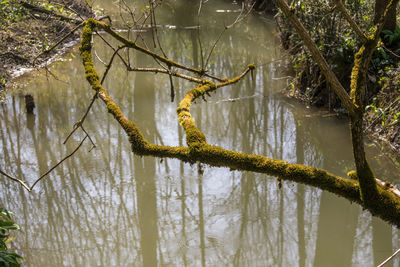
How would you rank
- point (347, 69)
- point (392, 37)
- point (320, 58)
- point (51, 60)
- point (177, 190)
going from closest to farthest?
point (320, 58) → point (177, 190) → point (392, 37) → point (347, 69) → point (51, 60)

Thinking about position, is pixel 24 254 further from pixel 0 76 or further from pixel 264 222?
pixel 0 76

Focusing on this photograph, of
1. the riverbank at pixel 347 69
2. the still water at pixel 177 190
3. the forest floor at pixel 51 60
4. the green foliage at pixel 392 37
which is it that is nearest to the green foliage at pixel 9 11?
the forest floor at pixel 51 60

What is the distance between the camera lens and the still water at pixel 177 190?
412 centimetres

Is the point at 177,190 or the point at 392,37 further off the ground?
the point at 392,37

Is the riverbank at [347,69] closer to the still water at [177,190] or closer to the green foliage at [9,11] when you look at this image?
the still water at [177,190]

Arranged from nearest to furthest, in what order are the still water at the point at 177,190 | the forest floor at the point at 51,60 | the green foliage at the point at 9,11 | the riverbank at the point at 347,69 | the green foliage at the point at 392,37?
the still water at the point at 177,190
the forest floor at the point at 51,60
the riverbank at the point at 347,69
the green foliage at the point at 392,37
the green foliage at the point at 9,11

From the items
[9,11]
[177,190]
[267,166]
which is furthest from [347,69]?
A: [9,11]

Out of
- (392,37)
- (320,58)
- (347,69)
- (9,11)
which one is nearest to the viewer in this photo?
(320,58)

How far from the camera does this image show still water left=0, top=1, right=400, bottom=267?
4.12 m

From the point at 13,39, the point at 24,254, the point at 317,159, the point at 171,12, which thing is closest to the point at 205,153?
the point at 24,254

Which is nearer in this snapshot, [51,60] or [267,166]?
[267,166]

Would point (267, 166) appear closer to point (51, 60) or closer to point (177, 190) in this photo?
point (177, 190)

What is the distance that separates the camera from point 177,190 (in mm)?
5059

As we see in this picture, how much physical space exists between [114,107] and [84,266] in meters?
2.26
